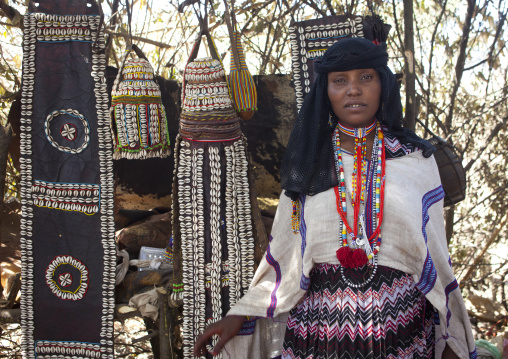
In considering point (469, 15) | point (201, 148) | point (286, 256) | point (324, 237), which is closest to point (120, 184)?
point (201, 148)

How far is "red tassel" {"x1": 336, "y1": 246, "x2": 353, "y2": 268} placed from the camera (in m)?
1.82

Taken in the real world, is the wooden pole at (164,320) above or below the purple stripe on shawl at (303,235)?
below

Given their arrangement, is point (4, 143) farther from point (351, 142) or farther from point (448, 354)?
point (448, 354)

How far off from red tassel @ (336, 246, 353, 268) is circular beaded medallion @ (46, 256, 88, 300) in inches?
64.6

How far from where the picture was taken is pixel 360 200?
190 centimetres

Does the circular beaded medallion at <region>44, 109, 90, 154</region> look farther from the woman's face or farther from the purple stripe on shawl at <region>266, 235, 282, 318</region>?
the woman's face

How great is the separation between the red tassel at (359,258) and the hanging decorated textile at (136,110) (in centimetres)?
136

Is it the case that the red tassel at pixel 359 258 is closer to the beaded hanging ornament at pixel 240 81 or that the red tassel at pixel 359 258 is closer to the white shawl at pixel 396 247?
the white shawl at pixel 396 247

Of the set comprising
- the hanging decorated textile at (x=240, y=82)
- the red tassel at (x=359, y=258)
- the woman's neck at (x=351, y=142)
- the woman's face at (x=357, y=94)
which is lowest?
the red tassel at (x=359, y=258)

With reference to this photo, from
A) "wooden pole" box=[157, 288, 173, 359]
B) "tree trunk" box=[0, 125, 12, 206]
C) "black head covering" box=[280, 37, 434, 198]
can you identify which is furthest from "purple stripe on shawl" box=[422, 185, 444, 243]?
"tree trunk" box=[0, 125, 12, 206]

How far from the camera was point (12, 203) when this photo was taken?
151 inches

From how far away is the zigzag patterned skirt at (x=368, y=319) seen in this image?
71.5 inches

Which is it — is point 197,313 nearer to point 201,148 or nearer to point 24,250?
point 201,148

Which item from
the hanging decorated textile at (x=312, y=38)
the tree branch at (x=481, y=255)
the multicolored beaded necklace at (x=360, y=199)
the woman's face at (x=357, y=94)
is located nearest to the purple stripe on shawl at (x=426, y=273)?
the multicolored beaded necklace at (x=360, y=199)
